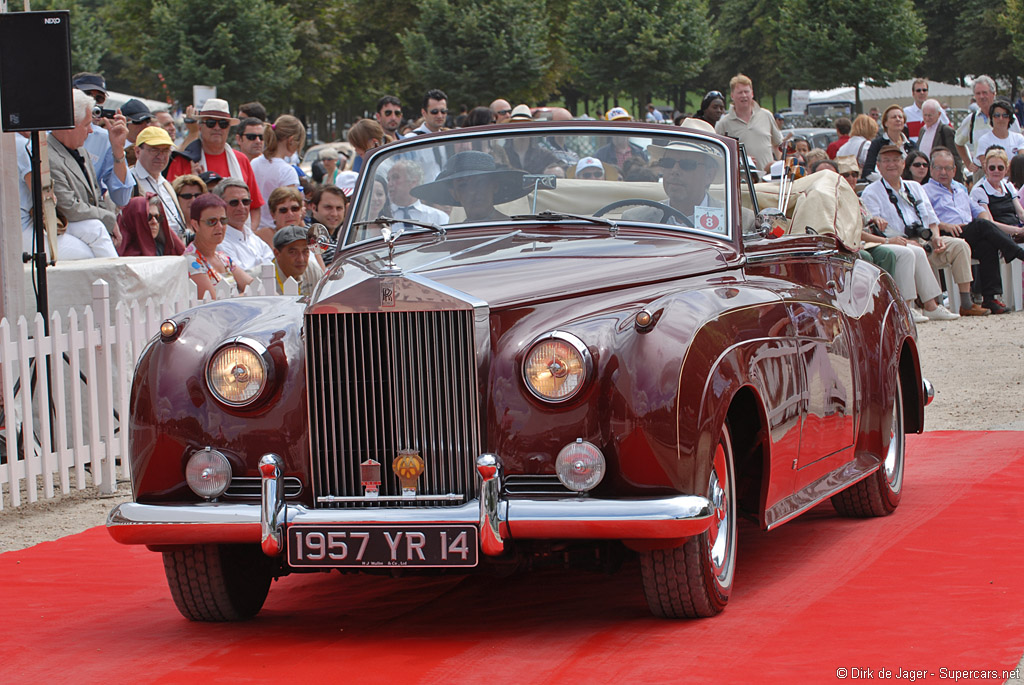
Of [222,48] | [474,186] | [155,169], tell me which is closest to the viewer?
[474,186]

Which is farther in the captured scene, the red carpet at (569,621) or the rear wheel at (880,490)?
the rear wheel at (880,490)

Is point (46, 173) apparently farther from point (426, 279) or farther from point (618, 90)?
point (618, 90)

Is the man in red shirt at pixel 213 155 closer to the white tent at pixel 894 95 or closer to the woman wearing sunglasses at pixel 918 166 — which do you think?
the woman wearing sunglasses at pixel 918 166

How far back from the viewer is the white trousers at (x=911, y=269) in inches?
574

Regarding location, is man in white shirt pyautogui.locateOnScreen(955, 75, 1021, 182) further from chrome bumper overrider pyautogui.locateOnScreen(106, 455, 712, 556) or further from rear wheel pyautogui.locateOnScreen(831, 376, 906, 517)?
chrome bumper overrider pyautogui.locateOnScreen(106, 455, 712, 556)

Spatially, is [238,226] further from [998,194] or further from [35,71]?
[998,194]

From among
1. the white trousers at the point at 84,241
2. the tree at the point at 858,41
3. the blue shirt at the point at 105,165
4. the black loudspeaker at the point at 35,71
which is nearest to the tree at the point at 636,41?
the tree at the point at 858,41

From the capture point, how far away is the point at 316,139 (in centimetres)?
6638

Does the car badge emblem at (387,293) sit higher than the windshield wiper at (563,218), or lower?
lower

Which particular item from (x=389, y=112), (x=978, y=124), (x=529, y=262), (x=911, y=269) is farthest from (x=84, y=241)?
(x=978, y=124)

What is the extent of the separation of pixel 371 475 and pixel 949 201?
41.3 ft

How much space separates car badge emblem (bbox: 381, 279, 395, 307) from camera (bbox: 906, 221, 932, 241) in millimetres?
11656

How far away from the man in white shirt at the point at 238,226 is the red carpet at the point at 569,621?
4.08 m

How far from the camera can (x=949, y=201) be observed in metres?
15.9
